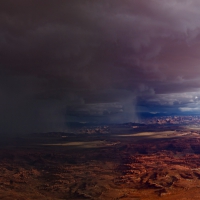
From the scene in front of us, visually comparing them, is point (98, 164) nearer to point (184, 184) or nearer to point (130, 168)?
point (130, 168)

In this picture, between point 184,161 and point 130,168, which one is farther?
point 184,161

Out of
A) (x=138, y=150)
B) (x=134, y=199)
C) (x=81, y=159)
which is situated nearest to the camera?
(x=134, y=199)

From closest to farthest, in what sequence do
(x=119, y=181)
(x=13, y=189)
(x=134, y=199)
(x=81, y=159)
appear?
(x=134, y=199), (x=13, y=189), (x=119, y=181), (x=81, y=159)

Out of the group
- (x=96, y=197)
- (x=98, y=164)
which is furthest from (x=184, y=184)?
(x=98, y=164)

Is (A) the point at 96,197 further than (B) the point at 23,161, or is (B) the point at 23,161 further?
(B) the point at 23,161

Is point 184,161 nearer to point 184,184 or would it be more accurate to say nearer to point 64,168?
point 184,184

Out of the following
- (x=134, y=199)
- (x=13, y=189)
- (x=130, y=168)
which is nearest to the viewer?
(x=134, y=199)

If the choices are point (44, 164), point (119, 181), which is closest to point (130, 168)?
point (119, 181)

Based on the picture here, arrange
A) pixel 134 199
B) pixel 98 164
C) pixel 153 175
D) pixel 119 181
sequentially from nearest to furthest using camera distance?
pixel 134 199
pixel 119 181
pixel 153 175
pixel 98 164
